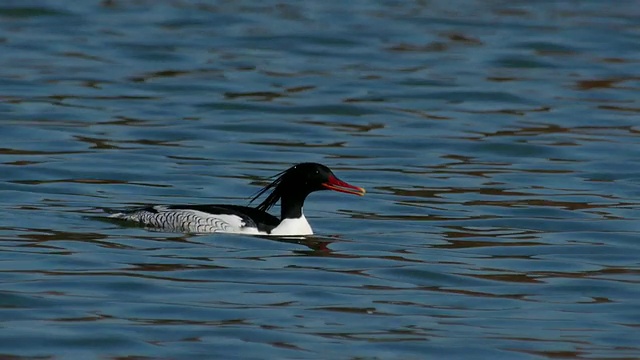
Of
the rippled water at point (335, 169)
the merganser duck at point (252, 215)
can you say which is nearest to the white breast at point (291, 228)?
the merganser duck at point (252, 215)

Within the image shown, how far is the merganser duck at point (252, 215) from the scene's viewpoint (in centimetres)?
1309

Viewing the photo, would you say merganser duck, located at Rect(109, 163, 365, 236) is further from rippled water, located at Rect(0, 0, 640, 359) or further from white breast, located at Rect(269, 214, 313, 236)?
rippled water, located at Rect(0, 0, 640, 359)

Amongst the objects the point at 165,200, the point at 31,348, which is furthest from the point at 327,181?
the point at 31,348

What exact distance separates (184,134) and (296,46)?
638 cm

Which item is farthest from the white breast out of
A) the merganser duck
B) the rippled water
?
the rippled water

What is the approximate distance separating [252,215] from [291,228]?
0.34 m

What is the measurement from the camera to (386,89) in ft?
71.7

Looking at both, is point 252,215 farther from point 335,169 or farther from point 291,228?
point 335,169

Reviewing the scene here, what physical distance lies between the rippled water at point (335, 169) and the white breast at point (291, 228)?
13 cm

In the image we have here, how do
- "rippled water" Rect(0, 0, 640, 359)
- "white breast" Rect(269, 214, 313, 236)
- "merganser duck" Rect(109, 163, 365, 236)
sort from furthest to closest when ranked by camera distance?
"white breast" Rect(269, 214, 313, 236) < "merganser duck" Rect(109, 163, 365, 236) < "rippled water" Rect(0, 0, 640, 359)

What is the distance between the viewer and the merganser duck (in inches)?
515

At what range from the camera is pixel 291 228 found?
13.2 meters

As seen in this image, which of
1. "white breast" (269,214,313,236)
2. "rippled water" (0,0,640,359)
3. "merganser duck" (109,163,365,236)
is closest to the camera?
"rippled water" (0,0,640,359)

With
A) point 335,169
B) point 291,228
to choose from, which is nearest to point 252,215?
point 291,228
